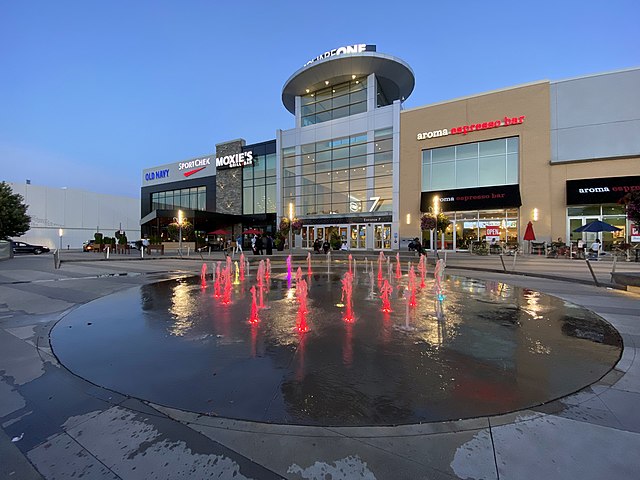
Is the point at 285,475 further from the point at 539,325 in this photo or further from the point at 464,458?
the point at 539,325

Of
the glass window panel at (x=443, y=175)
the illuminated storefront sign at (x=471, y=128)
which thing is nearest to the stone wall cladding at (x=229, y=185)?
the illuminated storefront sign at (x=471, y=128)

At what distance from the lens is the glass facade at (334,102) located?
34.5 metres

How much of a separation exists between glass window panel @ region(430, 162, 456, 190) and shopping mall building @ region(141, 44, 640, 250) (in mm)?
96

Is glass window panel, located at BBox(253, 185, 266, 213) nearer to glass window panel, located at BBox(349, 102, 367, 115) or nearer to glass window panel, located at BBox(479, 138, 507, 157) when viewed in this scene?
glass window panel, located at BBox(349, 102, 367, 115)

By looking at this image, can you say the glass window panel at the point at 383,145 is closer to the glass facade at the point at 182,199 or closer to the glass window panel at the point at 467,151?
the glass window panel at the point at 467,151

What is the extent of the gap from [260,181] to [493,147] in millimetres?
27936

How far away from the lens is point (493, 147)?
27312 millimetres

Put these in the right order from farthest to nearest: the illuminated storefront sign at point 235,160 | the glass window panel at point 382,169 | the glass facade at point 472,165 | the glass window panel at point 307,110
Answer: the illuminated storefront sign at point 235,160 < the glass window panel at point 307,110 < the glass window panel at point 382,169 < the glass facade at point 472,165

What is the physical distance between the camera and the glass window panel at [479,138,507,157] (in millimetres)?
26969

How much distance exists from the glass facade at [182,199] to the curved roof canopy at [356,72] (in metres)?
20.8

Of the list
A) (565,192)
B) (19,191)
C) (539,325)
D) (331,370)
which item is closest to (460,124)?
(565,192)

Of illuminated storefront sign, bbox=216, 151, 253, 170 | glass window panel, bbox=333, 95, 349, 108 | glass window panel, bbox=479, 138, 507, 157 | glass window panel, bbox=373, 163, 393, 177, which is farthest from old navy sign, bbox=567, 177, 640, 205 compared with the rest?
illuminated storefront sign, bbox=216, 151, 253, 170

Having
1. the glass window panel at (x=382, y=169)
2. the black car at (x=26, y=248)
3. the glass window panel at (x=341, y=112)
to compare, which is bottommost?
the black car at (x=26, y=248)

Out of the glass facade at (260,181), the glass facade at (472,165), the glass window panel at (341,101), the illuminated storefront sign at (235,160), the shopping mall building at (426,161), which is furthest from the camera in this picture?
the illuminated storefront sign at (235,160)
